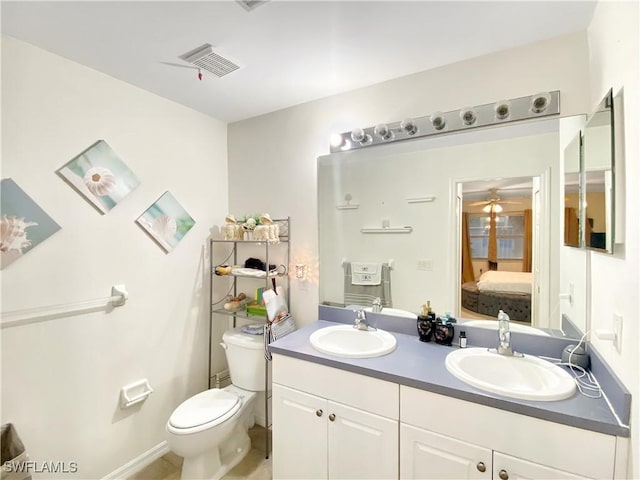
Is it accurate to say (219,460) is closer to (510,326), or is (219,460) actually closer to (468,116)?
(510,326)

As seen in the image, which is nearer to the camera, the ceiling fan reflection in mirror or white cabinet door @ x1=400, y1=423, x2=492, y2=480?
white cabinet door @ x1=400, y1=423, x2=492, y2=480

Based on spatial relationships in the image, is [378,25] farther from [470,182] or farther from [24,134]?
[24,134]

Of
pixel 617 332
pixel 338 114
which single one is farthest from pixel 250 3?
pixel 617 332

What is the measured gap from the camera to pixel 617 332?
1.00 m

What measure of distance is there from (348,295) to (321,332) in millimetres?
366

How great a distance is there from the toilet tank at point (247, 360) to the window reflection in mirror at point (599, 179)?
184 cm

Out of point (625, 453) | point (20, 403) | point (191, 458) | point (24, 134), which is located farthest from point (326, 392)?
point (24, 134)

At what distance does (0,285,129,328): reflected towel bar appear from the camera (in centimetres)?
143

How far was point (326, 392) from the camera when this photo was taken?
4.88 feet

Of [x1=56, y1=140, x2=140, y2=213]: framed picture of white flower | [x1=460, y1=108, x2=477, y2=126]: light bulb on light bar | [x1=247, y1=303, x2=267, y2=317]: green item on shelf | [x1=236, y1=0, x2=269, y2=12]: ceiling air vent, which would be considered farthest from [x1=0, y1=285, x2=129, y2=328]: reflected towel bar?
[x1=460, y1=108, x2=477, y2=126]: light bulb on light bar

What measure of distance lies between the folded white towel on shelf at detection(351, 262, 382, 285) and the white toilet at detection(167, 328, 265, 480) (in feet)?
2.57

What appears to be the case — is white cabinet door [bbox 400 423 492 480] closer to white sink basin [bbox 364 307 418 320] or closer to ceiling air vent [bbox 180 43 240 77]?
white sink basin [bbox 364 307 418 320]

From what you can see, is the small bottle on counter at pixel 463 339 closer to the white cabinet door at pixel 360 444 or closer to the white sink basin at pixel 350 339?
the white sink basin at pixel 350 339

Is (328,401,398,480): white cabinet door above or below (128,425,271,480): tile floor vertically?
above
